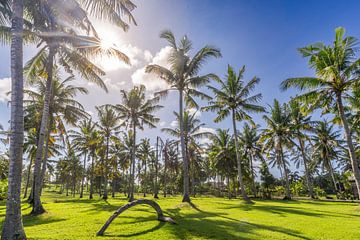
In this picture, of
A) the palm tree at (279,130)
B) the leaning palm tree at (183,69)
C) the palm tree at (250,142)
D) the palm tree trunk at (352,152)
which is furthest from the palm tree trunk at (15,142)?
the palm tree at (250,142)

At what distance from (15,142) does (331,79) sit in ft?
55.9

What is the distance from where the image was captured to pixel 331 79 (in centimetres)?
1406

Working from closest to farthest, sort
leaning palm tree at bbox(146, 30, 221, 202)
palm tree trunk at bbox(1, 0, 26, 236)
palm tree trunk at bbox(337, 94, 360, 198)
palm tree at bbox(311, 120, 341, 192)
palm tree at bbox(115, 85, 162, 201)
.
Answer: palm tree trunk at bbox(1, 0, 26, 236), palm tree trunk at bbox(337, 94, 360, 198), leaning palm tree at bbox(146, 30, 221, 202), palm tree at bbox(115, 85, 162, 201), palm tree at bbox(311, 120, 341, 192)

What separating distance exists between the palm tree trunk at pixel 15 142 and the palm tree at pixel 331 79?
15034mm

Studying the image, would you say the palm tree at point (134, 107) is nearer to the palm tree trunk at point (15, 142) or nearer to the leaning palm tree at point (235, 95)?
the leaning palm tree at point (235, 95)

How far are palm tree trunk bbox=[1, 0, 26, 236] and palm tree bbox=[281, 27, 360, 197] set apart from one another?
15034 millimetres

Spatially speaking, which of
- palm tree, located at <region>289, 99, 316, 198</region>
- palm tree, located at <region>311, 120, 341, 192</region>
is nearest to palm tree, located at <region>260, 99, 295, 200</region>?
palm tree, located at <region>289, 99, 316, 198</region>

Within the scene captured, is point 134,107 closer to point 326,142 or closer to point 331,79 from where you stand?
point 331,79

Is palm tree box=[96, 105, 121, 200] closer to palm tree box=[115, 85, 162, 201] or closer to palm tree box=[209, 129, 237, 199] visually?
palm tree box=[115, 85, 162, 201]

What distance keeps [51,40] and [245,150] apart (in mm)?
29894

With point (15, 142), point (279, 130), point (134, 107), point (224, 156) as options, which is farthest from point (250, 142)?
point (15, 142)

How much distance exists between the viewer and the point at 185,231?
737cm

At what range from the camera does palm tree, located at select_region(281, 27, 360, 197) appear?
13844mm

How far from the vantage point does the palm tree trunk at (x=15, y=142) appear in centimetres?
559
